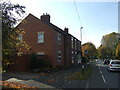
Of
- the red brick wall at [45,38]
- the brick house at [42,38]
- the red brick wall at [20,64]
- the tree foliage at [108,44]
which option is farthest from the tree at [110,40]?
the red brick wall at [20,64]

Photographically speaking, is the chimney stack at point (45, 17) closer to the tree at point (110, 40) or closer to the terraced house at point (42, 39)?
the terraced house at point (42, 39)

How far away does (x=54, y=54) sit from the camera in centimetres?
2911

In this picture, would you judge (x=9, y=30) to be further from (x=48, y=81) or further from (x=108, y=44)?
(x=108, y=44)

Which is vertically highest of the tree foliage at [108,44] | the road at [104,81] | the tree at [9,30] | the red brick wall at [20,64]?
the tree foliage at [108,44]

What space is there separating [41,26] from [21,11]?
21.4 metres

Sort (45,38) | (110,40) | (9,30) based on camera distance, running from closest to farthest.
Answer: (9,30)
(45,38)
(110,40)

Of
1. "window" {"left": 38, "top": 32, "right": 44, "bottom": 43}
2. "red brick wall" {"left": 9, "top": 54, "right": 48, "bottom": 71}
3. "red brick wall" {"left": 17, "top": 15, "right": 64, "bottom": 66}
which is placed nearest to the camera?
"red brick wall" {"left": 9, "top": 54, "right": 48, "bottom": 71}

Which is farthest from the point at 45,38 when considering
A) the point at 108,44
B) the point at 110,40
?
the point at 108,44

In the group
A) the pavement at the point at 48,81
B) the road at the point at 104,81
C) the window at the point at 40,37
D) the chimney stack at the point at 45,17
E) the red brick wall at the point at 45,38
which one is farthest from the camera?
the chimney stack at the point at 45,17

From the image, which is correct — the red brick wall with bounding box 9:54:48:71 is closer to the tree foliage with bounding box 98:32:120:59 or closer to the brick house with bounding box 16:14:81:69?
the brick house with bounding box 16:14:81:69

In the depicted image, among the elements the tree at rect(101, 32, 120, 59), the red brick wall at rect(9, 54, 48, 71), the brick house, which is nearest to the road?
the red brick wall at rect(9, 54, 48, 71)

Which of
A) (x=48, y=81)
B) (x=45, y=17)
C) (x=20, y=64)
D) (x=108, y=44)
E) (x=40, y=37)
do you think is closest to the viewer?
(x=48, y=81)

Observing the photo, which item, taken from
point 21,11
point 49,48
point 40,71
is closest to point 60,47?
point 49,48

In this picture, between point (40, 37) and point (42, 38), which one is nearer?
point (42, 38)
